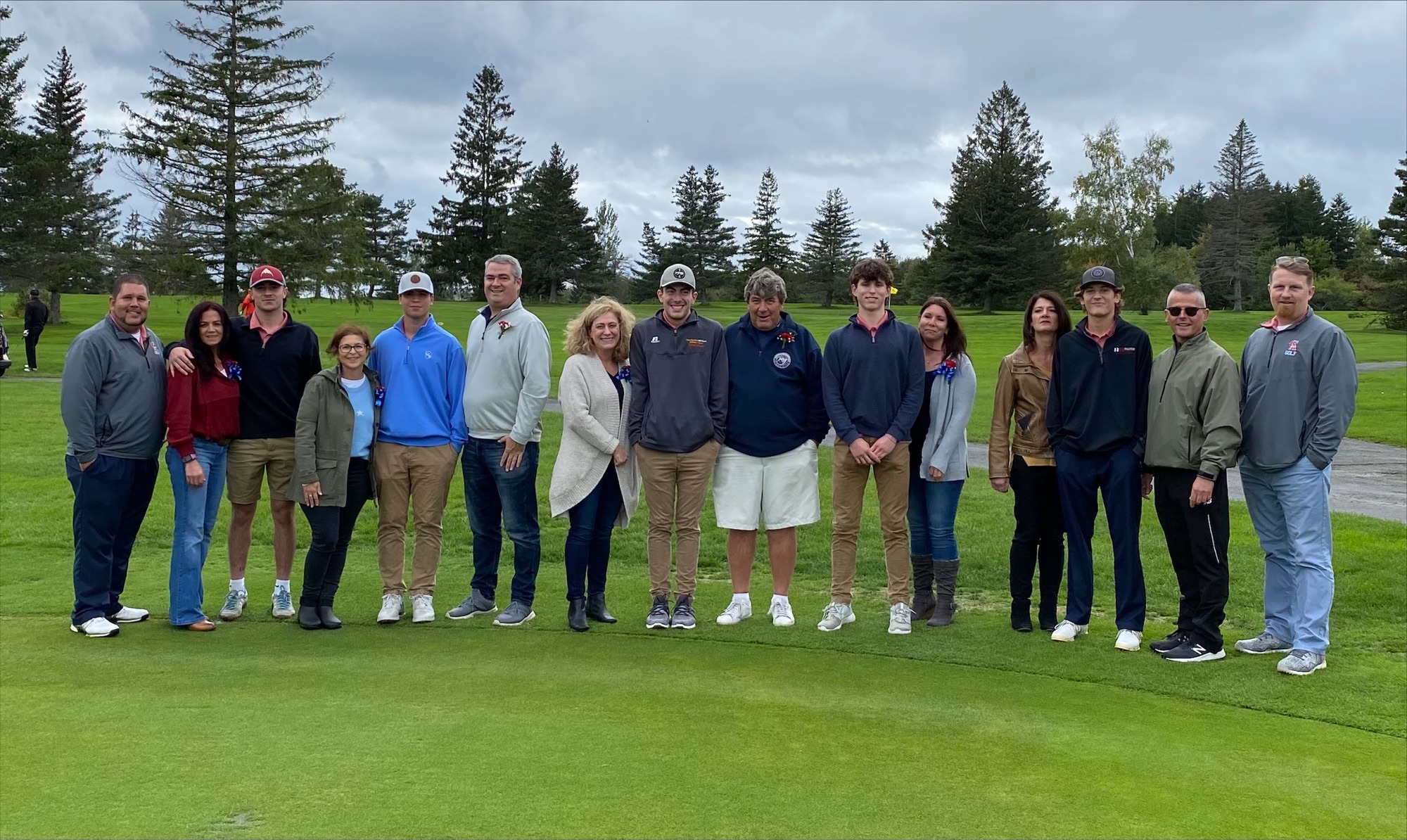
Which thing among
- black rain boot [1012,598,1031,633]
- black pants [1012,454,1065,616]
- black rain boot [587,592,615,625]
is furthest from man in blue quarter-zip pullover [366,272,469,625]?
black rain boot [1012,598,1031,633]

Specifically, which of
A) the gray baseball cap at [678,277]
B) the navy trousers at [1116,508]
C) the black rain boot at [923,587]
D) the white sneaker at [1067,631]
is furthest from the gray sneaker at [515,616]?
the navy trousers at [1116,508]

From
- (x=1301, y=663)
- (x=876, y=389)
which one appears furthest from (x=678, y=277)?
(x=1301, y=663)

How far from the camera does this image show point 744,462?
6543 millimetres

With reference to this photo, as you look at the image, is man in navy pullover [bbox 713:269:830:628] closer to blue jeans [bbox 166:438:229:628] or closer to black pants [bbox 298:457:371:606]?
black pants [bbox 298:457:371:606]

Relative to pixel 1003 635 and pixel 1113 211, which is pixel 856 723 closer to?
pixel 1003 635

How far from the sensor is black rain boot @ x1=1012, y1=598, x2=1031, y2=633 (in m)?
6.59

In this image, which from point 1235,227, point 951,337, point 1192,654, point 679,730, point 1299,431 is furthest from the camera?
point 1235,227

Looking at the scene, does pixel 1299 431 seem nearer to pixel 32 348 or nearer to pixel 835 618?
pixel 835 618

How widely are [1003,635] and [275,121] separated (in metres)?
42.6

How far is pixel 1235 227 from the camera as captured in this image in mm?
75812

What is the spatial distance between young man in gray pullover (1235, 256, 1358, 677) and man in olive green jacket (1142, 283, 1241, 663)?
0.17 meters

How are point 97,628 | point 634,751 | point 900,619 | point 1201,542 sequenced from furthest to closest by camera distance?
point 900,619 < point 97,628 < point 1201,542 < point 634,751

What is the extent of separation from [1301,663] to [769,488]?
2935 mm

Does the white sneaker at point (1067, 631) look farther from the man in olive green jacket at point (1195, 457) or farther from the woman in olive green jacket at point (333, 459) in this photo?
the woman in olive green jacket at point (333, 459)
